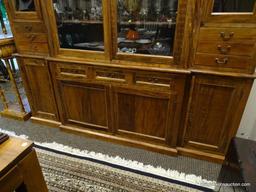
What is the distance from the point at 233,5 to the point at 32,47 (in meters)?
1.70

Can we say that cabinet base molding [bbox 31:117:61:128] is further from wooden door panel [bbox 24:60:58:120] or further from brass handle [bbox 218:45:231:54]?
brass handle [bbox 218:45:231:54]

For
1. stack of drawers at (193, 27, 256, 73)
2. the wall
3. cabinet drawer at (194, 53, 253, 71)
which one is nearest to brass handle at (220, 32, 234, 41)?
stack of drawers at (193, 27, 256, 73)

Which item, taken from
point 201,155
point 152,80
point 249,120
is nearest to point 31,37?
point 152,80

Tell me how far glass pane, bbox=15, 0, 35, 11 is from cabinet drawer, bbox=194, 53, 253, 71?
Answer: 1.46 meters

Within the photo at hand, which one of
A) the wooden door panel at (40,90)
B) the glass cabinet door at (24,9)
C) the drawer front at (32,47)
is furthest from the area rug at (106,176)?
the glass cabinet door at (24,9)

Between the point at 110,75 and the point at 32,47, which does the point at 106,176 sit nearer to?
the point at 110,75

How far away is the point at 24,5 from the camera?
1711 millimetres

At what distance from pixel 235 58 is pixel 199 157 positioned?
95 centimetres

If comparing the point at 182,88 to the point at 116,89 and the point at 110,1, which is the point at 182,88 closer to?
the point at 116,89

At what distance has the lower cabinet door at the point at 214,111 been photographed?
1435 millimetres

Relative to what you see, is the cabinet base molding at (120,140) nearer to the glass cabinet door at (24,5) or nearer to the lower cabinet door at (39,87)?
the lower cabinet door at (39,87)

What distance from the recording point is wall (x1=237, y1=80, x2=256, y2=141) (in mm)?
1682

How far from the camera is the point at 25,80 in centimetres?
206

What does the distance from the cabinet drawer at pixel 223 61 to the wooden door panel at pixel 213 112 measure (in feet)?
0.34
